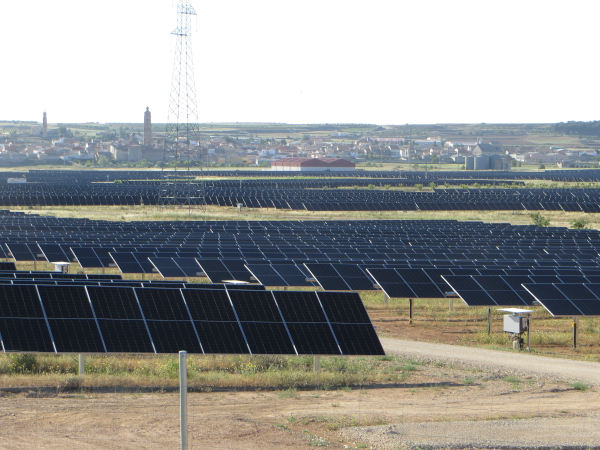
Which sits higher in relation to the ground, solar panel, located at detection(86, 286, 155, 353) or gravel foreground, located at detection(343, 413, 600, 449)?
solar panel, located at detection(86, 286, 155, 353)

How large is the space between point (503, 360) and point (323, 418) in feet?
29.1

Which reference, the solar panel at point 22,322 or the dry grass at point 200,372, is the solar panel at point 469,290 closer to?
the dry grass at point 200,372

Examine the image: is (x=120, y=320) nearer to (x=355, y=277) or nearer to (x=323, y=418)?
(x=323, y=418)

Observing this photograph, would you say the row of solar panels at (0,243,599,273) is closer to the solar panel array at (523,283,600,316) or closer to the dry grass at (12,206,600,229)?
the solar panel array at (523,283,600,316)

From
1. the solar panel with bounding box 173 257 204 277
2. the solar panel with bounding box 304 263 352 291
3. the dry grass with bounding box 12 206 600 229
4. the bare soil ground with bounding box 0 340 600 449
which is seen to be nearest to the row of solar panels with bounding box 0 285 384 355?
the bare soil ground with bounding box 0 340 600 449

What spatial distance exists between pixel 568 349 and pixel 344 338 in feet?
31.7

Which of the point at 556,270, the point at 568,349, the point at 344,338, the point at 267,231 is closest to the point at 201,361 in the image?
Result: the point at 344,338

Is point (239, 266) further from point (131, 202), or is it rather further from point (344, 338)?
point (131, 202)

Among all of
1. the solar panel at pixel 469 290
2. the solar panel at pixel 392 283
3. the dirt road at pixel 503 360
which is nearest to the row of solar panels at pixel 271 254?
the solar panel at pixel 392 283

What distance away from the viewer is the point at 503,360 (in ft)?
80.1

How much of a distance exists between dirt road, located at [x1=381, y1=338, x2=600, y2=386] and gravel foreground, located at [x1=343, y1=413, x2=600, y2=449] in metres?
5.34

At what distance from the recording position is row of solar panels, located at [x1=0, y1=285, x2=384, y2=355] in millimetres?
19828

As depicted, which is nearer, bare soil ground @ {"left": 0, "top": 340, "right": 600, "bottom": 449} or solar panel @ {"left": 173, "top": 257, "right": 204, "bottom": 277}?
bare soil ground @ {"left": 0, "top": 340, "right": 600, "bottom": 449}

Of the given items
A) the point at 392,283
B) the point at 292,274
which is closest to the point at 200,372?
the point at 392,283
